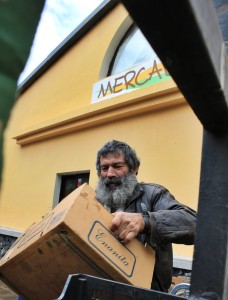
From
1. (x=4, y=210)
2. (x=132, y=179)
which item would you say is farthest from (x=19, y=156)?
(x=132, y=179)

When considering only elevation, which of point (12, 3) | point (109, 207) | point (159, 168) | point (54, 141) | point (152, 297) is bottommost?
point (152, 297)

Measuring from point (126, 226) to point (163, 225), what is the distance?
0.19 m

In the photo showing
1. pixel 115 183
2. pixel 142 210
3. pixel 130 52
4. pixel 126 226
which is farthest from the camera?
pixel 130 52

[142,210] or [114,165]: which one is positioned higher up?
[114,165]

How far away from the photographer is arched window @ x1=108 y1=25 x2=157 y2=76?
Answer: 511cm

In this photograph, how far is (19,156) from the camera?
285 inches

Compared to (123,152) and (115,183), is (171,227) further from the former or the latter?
(123,152)

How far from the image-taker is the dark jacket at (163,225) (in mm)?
1646

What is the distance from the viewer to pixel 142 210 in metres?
1.94

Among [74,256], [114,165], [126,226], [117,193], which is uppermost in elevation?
[114,165]

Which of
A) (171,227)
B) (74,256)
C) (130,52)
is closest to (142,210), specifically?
(171,227)

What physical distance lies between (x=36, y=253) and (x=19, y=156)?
6.02 m

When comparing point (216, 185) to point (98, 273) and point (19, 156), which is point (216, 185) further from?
point (19, 156)

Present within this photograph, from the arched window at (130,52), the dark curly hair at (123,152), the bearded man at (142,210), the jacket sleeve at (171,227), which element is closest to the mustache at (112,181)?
the bearded man at (142,210)
